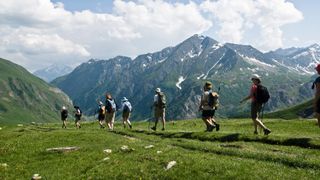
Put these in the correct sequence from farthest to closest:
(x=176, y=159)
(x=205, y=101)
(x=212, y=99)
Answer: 1. (x=205, y=101)
2. (x=212, y=99)
3. (x=176, y=159)

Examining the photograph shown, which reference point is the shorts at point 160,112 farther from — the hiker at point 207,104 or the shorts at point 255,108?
the shorts at point 255,108

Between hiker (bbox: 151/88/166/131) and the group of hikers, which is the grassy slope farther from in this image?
hiker (bbox: 151/88/166/131)

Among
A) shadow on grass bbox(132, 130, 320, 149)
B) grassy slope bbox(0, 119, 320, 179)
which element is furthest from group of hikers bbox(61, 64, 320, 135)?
grassy slope bbox(0, 119, 320, 179)

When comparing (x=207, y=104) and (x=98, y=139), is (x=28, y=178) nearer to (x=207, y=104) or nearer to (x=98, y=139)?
(x=98, y=139)

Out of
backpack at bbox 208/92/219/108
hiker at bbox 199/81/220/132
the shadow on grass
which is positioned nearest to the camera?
the shadow on grass

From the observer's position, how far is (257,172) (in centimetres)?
1958

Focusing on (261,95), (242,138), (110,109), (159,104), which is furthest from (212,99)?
(110,109)

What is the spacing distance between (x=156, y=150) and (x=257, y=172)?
8428mm

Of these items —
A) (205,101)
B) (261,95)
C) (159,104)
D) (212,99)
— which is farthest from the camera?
(159,104)

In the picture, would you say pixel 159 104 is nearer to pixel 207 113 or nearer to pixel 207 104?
pixel 207 113

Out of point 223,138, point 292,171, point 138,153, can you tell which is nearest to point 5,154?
point 138,153

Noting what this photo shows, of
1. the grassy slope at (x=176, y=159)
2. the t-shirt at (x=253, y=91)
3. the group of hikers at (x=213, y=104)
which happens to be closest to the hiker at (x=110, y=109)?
the group of hikers at (x=213, y=104)

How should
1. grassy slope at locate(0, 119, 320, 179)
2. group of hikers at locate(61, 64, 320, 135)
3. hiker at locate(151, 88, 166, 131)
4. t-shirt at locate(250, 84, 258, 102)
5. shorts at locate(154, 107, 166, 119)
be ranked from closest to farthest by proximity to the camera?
grassy slope at locate(0, 119, 320, 179), group of hikers at locate(61, 64, 320, 135), t-shirt at locate(250, 84, 258, 102), hiker at locate(151, 88, 166, 131), shorts at locate(154, 107, 166, 119)

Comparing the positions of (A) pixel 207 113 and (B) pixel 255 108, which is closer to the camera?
(B) pixel 255 108
